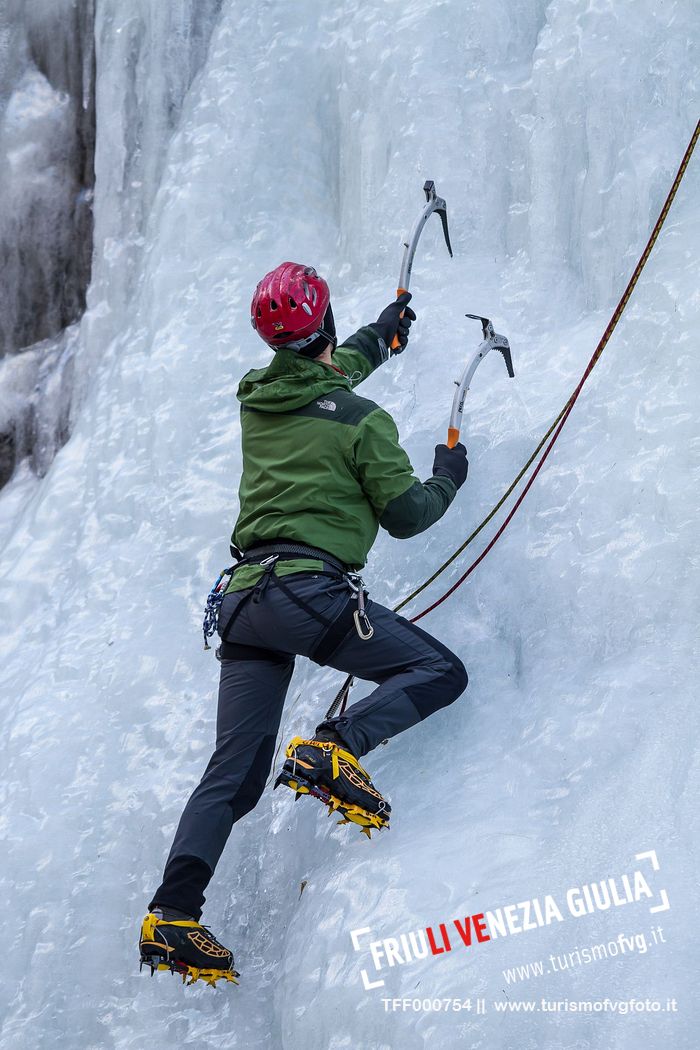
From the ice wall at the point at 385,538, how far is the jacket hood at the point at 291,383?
0.74 metres

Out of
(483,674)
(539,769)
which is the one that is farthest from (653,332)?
(539,769)

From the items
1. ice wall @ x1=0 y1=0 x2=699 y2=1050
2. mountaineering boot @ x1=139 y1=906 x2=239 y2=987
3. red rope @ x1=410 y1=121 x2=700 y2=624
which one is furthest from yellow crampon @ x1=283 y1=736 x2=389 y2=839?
red rope @ x1=410 y1=121 x2=700 y2=624

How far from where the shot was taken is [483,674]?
3.32m

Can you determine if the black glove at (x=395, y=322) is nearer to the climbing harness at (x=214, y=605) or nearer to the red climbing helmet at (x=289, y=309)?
the red climbing helmet at (x=289, y=309)

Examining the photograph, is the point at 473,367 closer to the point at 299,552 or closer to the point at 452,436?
the point at 452,436

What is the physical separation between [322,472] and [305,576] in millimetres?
265

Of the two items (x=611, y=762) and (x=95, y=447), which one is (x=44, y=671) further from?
(x=611, y=762)

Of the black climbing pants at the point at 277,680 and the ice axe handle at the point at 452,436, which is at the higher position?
the ice axe handle at the point at 452,436

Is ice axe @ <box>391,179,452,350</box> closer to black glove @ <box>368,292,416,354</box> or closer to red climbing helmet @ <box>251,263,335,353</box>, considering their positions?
black glove @ <box>368,292,416,354</box>

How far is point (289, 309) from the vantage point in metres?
3.08

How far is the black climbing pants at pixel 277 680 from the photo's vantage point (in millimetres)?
2908

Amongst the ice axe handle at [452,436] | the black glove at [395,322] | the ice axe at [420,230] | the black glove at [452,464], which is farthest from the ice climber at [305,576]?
the ice axe at [420,230]

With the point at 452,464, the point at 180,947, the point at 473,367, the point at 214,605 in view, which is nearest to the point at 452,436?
the point at 452,464

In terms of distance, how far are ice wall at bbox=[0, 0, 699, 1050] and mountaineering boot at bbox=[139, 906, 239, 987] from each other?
0.27 metres
